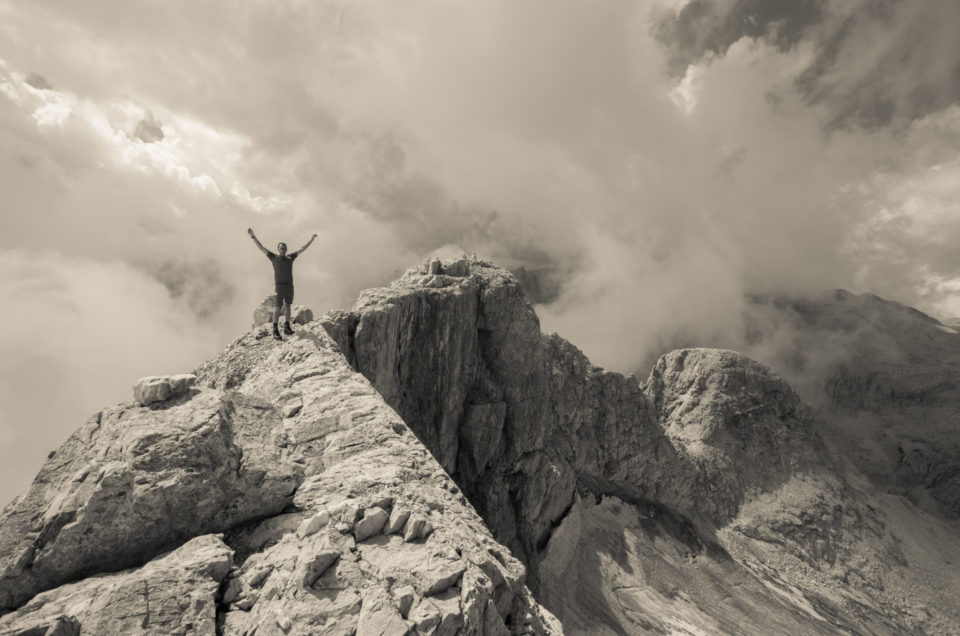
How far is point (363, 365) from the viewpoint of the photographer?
137 feet

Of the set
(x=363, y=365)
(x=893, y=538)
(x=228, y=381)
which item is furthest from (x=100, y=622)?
(x=893, y=538)

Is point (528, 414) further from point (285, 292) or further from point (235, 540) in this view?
point (235, 540)

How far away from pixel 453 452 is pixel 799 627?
57.5 metres

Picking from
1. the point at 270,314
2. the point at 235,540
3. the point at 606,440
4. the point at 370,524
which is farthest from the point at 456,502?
the point at 606,440

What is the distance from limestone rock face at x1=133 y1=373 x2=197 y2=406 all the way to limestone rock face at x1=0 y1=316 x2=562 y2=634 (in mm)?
267

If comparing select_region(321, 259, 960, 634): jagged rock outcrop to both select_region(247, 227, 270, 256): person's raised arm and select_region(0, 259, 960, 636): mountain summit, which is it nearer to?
select_region(0, 259, 960, 636): mountain summit

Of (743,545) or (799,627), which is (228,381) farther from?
(743,545)

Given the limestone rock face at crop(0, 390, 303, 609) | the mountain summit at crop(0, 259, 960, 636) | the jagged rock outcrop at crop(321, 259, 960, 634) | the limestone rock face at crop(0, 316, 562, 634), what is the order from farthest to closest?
Answer: the jagged rock outcrop at crop(321, 259, 960, 634)
the limestone rock face at crop(0, 390, 303, 609)
the mountain summit at crop(0, 259, 960, 636)
the limestone rock face at crop(0, 316, 562, 634)

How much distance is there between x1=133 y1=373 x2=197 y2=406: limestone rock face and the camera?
12.0 meters

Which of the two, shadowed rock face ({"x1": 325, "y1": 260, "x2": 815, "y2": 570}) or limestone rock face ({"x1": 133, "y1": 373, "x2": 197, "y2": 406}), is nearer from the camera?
limestone rock face ({"x1": 133, "y1": 373, "x2": 197, "y2": 406})

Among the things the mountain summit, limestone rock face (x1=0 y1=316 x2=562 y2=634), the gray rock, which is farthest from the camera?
the gray rock

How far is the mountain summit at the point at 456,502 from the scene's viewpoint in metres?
8.72

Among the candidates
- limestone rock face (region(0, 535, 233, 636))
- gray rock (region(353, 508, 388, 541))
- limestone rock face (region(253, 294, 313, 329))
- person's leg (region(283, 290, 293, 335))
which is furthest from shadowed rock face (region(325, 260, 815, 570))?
limestone rock face (region(0, 535, 233, 636))

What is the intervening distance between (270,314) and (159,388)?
15994 millimetres
